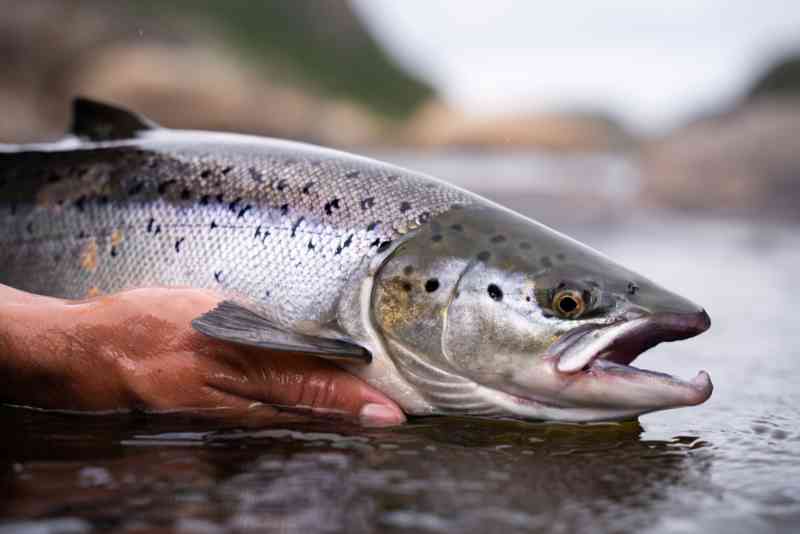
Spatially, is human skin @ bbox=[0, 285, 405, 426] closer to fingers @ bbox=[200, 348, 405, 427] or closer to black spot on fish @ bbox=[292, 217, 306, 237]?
fingers @ bbox=[200, 348, 405, 427]

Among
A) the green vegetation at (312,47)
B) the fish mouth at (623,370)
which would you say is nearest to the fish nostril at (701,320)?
the fish mouth at (623,370)

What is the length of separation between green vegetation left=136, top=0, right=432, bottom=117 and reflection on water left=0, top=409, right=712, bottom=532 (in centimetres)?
4077

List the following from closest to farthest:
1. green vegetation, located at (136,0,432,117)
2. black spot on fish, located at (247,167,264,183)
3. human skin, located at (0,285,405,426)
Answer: human skin, located at (0,285,405,426) → black spot on fish, located at (247,167,264,183) → green vegetation, located at (136,0,432,117)

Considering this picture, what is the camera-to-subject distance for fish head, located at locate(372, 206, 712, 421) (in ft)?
8.80

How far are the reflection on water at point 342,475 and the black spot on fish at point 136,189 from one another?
0.94 metres

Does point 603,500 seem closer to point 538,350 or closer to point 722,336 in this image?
point 538,350

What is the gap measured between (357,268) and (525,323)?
24.1 inches

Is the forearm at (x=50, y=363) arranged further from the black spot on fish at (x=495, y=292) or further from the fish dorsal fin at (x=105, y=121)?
the black spot on fish at (x=495, y=292)

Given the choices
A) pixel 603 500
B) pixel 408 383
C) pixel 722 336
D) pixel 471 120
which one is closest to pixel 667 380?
pixel 603 500

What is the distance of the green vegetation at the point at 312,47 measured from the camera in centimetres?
4344

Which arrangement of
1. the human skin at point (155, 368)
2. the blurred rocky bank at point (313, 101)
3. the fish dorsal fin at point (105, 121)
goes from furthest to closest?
the blurred rocky bank at point (313, 101) → the fish dorsal fin at point (105, 121) → the human skin at point (155, 368)

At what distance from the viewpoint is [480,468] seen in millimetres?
2375

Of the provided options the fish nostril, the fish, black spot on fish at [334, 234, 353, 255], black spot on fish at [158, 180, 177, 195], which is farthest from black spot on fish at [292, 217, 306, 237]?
the fish nostril

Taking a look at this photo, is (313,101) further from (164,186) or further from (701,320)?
(701,320)
